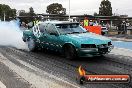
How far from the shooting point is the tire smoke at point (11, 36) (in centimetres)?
1895

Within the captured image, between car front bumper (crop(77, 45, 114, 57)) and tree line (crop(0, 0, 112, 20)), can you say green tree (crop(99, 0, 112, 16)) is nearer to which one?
tree line (crop(0, 0, 112, 20))

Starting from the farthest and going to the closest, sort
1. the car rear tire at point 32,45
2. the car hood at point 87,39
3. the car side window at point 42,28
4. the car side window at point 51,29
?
the car rear tire at point 32,45
the car side window at point 42,28
the car side window at point 51,29
the car hood at point 87,39

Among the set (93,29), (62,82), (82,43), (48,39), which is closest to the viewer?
(62,82)

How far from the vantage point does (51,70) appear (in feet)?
34.5

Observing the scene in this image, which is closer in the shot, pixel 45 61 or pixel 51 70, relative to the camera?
pixel 51 70

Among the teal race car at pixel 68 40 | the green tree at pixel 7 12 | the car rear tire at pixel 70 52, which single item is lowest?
Answer: the car rear tire at pixel 70 52

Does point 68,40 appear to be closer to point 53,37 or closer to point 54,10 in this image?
point 53,37

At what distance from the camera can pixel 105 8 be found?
101m

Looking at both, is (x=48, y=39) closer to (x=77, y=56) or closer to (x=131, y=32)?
(x=77, y=56)

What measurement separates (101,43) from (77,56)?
1.04 meters

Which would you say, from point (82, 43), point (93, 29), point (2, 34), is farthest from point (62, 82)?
point (93, 29)

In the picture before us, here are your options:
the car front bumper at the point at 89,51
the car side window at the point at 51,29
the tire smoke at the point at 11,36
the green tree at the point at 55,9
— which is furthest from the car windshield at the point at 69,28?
the green tree at the point at 55,9

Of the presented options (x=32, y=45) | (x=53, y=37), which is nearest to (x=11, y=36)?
(x=32, y=45)

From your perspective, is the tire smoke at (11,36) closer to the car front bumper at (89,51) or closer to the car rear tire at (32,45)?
the car rear tire at (32,45)
